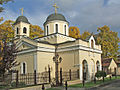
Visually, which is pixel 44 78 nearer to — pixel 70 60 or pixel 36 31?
pixel 70 60

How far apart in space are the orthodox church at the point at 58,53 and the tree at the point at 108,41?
12067 millimetres

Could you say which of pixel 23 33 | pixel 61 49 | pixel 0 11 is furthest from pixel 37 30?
pixel 0 11

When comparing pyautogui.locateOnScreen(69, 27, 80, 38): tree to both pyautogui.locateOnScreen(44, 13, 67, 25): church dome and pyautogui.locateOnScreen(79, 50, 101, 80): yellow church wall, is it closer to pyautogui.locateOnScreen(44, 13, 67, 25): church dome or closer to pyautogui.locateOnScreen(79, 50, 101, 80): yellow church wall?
pyautogui.locateOnScreen(44, 13, 67, 25): church dome

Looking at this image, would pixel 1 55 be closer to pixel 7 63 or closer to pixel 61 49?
pixel 7 63

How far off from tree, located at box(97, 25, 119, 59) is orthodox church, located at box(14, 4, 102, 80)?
1207 centimetres

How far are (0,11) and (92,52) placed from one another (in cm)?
1620

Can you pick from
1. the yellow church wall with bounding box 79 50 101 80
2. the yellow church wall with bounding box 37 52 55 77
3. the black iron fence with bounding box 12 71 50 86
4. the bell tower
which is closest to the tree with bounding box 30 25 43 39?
the bell tower

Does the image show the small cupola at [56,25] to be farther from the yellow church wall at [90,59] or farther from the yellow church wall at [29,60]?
the yellow church wall at [90,59]

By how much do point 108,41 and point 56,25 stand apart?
59.6 ft

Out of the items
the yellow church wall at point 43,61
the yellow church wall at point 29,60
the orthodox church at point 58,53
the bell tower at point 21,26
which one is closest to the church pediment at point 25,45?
the orthodox church at point 58,53

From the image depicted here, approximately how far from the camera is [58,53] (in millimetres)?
23328

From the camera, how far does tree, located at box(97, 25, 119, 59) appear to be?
121ft

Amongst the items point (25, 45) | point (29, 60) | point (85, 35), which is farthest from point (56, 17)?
point (85, 35)

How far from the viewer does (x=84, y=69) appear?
2255cm
